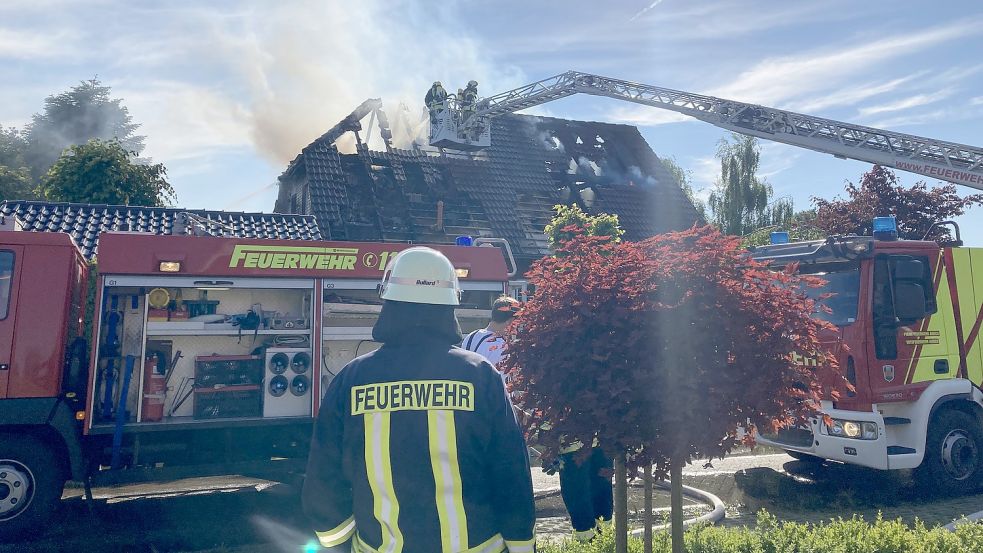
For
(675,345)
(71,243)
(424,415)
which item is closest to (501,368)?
(675,345)

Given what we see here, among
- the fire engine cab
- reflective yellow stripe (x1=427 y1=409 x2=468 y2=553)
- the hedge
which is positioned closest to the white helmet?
reflective yellow stripe (x1=427 y1=409 x2=468 y2=553)

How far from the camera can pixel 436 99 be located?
67.7 ft

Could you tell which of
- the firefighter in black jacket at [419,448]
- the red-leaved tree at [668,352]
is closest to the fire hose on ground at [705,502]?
the red-leaved tree at [668,352]

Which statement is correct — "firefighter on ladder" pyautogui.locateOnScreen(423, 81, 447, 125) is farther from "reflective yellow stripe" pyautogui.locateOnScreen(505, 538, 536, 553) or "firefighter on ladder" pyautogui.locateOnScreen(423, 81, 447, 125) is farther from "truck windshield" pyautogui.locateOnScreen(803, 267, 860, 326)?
"reflective yellow stripe" pyautogui.locateOnScreen(505, 538, 536, 553)

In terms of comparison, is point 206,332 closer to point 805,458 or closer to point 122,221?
point 805,458

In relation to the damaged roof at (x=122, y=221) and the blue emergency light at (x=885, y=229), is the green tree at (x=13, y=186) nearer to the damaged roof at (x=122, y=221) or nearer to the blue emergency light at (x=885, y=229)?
the damaged roof at (x=122, y=221)

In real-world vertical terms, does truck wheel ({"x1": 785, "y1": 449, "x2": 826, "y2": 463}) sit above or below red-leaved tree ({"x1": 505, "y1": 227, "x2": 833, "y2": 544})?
below

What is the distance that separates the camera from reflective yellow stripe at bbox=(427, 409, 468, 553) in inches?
91.7

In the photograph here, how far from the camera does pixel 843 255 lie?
6.81 meters

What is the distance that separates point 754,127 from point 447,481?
46.1 ft

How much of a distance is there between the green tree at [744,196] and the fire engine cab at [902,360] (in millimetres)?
26054

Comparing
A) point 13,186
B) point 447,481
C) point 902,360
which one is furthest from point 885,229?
point 13,186

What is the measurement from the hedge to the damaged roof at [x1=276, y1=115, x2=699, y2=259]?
14389mm

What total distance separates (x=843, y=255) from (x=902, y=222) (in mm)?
14461
